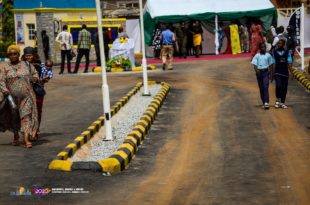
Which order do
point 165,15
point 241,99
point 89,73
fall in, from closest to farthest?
point 241,99, point 89,73, point 165,15

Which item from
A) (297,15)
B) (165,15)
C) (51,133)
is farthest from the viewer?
(165,15)

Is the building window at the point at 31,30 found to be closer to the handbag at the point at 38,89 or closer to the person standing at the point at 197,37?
the person standing at the point at 197,37

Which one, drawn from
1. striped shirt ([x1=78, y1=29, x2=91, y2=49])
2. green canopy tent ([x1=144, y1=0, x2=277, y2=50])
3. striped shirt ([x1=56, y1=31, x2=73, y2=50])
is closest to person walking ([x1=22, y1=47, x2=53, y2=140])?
striped shirt ([x1=78, y1=29, x2=91, y2=49])

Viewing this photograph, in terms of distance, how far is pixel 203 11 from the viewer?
38000 millimetres

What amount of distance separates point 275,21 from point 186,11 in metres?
4.62

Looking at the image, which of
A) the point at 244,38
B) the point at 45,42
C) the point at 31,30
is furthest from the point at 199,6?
the point at 31,30

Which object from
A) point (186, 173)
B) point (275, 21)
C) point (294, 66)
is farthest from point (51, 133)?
point (275, 21)

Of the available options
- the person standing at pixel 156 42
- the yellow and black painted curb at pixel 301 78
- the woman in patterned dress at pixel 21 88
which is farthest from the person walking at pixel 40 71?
the person standing at pixel 156 42

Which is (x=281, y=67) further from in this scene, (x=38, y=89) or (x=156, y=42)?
(x=156, y=42)

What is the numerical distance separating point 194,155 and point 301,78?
12199 mm

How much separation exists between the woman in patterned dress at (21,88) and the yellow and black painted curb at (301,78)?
36.1 ft

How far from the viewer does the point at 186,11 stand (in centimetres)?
3788

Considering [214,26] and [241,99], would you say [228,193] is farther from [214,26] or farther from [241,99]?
[214,26]

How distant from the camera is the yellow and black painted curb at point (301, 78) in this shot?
73.5 feet
